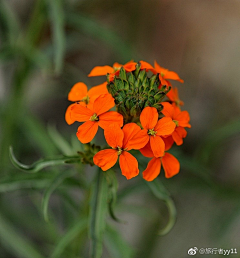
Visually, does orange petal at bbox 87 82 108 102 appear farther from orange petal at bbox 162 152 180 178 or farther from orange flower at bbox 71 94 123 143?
orange petal at bbox 162 152 180 178

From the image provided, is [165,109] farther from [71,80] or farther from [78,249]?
[71,80]

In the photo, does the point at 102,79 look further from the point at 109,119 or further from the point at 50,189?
the point at 109,119

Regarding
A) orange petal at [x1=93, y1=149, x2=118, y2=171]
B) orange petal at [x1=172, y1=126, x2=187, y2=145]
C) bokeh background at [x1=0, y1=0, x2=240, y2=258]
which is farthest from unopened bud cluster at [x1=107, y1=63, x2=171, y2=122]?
bokeh background at [x1=0, y1=0, x2=240, y2=258]

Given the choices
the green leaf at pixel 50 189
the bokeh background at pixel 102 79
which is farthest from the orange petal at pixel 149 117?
the bokeh background at pixel 102 79

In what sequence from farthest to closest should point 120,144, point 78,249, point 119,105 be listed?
point 78,249, point 119,105, point 120,144

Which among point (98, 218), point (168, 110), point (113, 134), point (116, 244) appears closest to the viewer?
point (113, 134)

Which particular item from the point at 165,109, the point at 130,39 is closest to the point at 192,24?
the point at 130,39

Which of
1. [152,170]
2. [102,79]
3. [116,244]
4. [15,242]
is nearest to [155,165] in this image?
[152,170]
